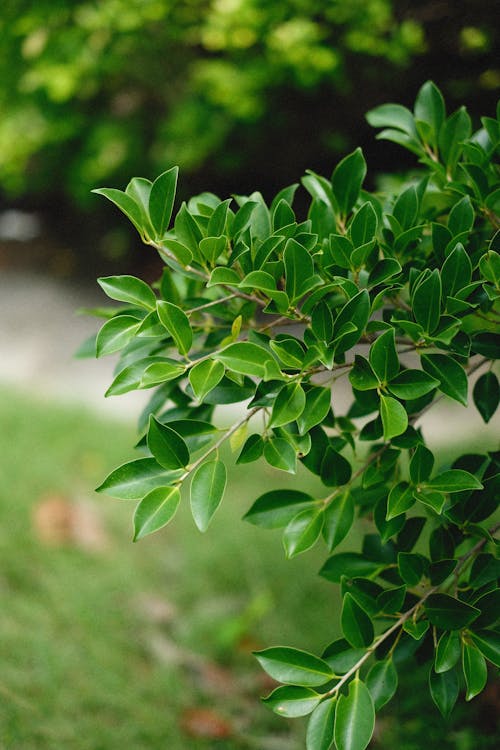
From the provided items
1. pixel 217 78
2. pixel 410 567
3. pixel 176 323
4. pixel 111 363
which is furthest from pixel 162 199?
pixel 111 363

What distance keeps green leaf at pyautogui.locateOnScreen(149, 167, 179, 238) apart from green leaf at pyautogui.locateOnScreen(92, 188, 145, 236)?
0.02 metres

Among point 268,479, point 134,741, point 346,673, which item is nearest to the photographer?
point 346,673

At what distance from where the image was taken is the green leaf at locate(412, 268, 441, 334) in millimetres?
932

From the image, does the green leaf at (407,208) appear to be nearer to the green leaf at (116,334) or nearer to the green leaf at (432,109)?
the green leaf at (432,109)

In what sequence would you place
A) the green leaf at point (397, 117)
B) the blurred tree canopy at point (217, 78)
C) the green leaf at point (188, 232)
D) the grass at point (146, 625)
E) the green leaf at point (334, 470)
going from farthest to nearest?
the blurred tree canopy at point (217, 78) → the grass at point (146, 625) → the green leaf at point (397, 117) → the green leaf at point (334, 470) → the green leaf at point (188, 232)

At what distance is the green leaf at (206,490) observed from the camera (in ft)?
2.92

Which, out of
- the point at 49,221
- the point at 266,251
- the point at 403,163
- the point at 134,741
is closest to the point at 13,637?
the point at 134,741

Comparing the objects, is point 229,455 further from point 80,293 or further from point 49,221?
point 49,221

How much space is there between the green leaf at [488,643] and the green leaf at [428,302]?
1.39 ft

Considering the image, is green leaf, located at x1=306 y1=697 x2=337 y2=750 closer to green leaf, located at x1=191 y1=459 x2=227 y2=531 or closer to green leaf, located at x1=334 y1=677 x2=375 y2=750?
green leaf, located at x1=334 y1=677 x2=375 y2=750

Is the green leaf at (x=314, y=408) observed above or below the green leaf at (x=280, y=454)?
above

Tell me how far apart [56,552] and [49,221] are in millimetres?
5505

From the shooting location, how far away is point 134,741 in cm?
172

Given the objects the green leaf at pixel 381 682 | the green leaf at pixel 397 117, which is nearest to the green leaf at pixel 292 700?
the green leaf at pixel 381 682
